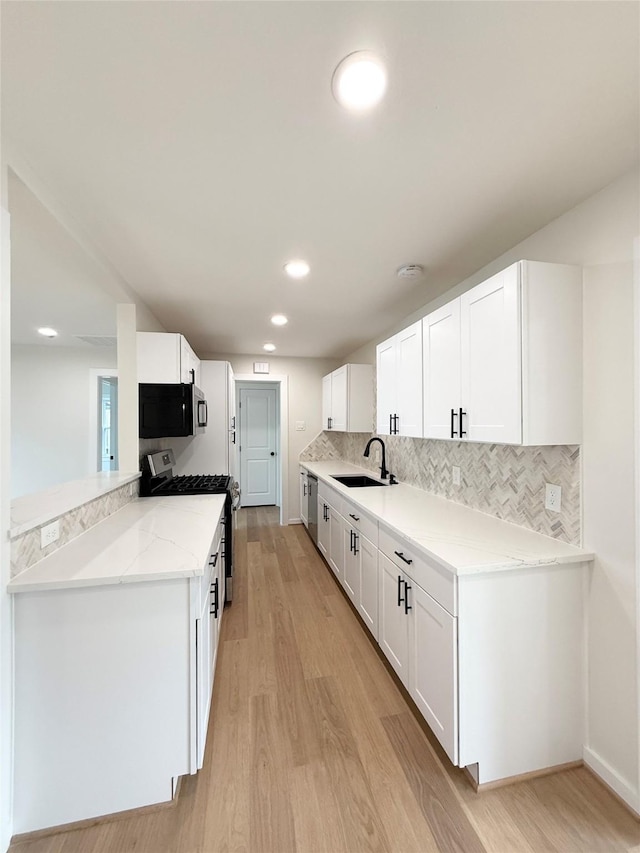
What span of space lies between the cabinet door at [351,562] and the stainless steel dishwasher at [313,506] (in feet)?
3.59

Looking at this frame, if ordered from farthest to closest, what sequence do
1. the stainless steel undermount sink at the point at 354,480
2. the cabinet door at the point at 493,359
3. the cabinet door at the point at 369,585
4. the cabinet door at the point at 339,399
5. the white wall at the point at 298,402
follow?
the white wall at the point at 298,402
the cabinet door at the point at 339,399
the stainless steel undermount sink at the point at 354,480
the cabinet door at the point at 369,585
the cabinet door at the point at 493,359

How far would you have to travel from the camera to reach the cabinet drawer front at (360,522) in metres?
2.25

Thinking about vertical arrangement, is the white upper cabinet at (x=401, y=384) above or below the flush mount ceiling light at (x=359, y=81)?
below

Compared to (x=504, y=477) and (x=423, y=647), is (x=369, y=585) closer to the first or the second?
(x=423, y=647)

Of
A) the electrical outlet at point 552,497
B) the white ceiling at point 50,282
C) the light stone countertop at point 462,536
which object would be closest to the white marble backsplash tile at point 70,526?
the white ceiling at point 50,282

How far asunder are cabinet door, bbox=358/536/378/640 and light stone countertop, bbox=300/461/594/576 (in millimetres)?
276

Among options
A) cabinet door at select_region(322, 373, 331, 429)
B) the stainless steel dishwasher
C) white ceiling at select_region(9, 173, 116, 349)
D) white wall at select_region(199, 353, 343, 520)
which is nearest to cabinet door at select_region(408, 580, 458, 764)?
the stainless steel dishwasher

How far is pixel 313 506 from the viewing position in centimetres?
412

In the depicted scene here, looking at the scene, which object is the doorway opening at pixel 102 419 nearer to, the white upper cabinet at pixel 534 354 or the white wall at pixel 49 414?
the white wall at pixel 49 414

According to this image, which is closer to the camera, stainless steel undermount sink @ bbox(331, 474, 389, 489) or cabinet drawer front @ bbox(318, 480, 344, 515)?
cabinet drawer front @ bbox(318, 480, 344, 515)

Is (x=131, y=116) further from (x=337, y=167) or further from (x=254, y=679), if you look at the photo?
(x=254, y=679)

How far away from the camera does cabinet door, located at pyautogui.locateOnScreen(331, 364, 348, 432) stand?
411 centimetres

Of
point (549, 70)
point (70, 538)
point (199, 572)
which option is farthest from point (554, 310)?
point (70, 538)

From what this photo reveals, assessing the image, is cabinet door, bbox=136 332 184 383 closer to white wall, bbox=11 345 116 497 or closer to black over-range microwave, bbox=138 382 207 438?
black over-range microwave, bbox=138 382 207 438
